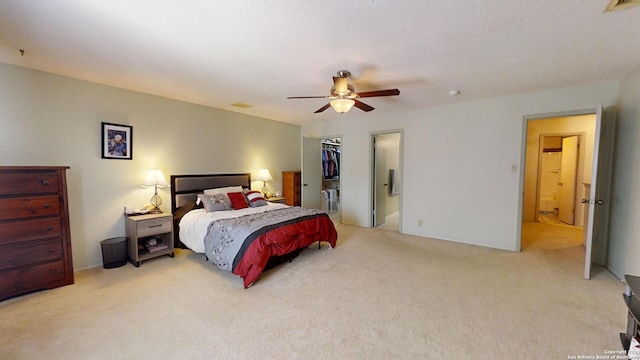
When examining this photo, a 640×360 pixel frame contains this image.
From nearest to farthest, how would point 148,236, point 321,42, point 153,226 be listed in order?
point 321,42
point 153,226
point 148,236

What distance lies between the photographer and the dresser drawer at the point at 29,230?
7.91ft

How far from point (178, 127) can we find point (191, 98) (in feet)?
1.75

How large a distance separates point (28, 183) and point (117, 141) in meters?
1.10

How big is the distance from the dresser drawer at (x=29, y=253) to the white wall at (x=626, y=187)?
613 centimetres

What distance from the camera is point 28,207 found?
8.27ft

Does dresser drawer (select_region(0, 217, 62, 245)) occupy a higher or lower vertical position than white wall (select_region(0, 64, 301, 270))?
lower

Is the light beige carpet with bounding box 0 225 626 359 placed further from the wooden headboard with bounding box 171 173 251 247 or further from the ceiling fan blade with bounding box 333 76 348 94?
the ceiling fan blade with bounding box 333 76 348 94

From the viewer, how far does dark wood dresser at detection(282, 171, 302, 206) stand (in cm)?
584

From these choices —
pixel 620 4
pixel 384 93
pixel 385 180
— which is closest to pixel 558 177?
pixel 385 180

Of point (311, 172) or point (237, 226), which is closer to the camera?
Result: point (237, 226)

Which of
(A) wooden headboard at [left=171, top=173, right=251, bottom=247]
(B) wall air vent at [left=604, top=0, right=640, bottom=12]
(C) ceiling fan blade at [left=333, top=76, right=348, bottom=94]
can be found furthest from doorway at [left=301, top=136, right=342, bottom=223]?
(B) wall air vent at [left=604, top=0, right=640, bottom=12]

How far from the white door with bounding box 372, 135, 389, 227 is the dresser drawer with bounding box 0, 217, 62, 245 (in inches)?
191

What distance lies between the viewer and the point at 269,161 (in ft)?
18.5

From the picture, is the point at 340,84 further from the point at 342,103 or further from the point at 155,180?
the point at 155,180
